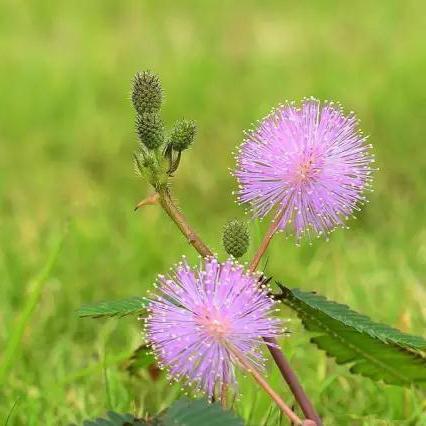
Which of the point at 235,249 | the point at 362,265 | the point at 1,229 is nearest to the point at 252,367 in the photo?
the point at 235,249

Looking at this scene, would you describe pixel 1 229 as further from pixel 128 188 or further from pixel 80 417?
pixel 80 417

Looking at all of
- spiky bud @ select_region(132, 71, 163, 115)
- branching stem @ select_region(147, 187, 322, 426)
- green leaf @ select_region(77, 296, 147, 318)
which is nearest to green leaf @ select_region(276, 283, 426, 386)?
branching stem @ select_region(147, 187, 322, 426)

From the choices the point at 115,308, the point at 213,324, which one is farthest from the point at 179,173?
the point at 213,324

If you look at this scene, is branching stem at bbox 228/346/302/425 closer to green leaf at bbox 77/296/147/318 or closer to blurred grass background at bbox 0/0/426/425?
green leaf at bbox 77/296/147/318

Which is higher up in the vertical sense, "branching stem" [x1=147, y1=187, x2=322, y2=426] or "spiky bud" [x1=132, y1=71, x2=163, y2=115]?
"spiky bud" [x1=132, y1=71, x2=163, y2=115]

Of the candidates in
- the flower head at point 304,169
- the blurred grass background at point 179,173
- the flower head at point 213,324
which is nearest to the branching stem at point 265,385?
the flower head at point 213,324

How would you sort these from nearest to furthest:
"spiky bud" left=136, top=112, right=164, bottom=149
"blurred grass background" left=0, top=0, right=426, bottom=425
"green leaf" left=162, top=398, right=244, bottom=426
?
"green leaf" left=162, top=398, right=244, bottom=426 < "spiky bud" left=136, top=112, right=164, bottom=149 < "blurred grass background" left=0, top=0, right=426, bottom=425
